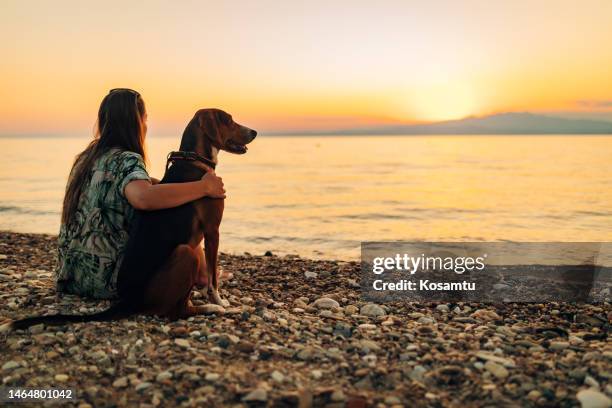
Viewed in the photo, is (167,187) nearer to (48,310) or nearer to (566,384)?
(48,310)

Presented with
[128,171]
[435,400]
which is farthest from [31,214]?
[435,400]

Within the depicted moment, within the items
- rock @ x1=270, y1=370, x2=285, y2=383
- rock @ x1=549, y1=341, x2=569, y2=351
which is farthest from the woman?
rock @ x1=549, y1=341, x2=569, y2=351

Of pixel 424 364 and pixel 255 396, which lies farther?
pixel 424 364

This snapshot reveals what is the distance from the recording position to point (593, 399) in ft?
11.6

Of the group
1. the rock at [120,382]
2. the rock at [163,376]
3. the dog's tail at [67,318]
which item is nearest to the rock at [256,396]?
the rock at [163,376]

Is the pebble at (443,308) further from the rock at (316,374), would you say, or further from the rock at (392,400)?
the rock at (392,400)

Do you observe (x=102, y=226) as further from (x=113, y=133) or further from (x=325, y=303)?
(x=325, y=303)

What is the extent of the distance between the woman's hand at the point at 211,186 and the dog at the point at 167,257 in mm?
70

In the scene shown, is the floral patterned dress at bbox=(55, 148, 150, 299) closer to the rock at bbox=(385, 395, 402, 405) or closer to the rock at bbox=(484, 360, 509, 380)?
the rock at bbox=(385, 395, 402, 405)

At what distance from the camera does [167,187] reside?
472cm

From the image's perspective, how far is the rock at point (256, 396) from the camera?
3514mm

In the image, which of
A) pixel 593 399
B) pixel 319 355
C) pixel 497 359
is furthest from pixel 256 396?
pixel 593 399

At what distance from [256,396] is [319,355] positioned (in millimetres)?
820

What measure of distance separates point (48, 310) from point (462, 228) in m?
11.9
